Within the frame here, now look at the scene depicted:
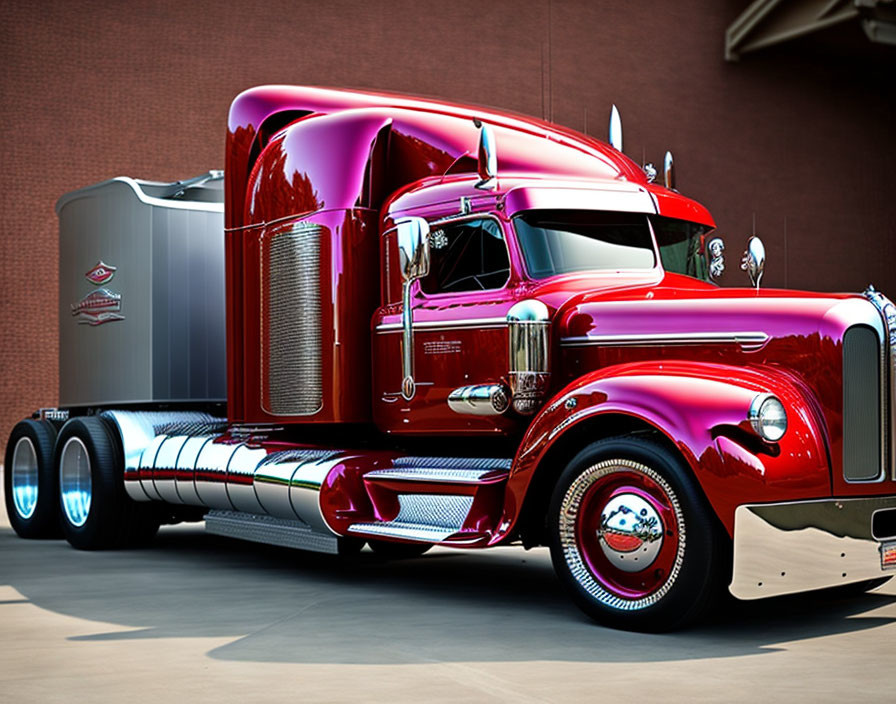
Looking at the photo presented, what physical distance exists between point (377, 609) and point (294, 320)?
2385 mm

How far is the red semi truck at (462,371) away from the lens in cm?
596

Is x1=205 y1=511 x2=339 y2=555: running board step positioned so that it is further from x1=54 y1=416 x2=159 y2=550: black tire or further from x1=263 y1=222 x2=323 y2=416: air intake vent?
x1=54 y1=416 x2=159 y2=550: black tire

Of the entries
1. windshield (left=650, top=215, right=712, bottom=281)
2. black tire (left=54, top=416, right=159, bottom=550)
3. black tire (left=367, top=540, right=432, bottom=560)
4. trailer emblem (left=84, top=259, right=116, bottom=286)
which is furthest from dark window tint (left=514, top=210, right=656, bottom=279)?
trailer emblem (left=84, top=259, right=116, bottom=286)

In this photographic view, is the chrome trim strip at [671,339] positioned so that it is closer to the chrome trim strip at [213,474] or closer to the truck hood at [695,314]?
the truck hood at [695,314]

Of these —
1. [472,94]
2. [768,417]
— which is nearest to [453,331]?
[768,417]

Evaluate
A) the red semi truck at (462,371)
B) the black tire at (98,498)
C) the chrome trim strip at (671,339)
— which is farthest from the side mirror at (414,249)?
the black tire at (98,498)

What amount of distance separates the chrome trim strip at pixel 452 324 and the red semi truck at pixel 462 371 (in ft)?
0.04

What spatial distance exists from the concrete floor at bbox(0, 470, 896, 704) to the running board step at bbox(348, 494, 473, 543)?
393 millimetres

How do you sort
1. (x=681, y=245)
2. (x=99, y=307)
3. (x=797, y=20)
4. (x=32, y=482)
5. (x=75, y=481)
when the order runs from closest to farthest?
1. (x=681, y=245)
2. (x=75, y=481)
3. (x=99, y=307)
4. (x=32, y=482)
5. (x=797, y=20)

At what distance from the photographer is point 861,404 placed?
622cm

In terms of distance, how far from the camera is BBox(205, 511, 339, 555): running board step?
26.1 ft

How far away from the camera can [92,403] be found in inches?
430

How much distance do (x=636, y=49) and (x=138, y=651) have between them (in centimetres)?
2294

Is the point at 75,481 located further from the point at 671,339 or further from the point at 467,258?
the point at 671,339
